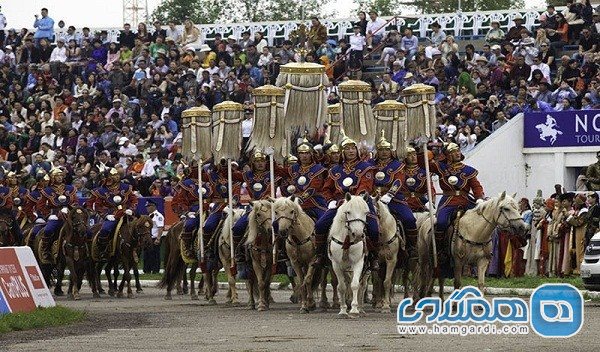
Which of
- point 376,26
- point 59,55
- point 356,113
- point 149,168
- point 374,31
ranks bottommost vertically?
point 149,168

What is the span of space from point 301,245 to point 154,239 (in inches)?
410

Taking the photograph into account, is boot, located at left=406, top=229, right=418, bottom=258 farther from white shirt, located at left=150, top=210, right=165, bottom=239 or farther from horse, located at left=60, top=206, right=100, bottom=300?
white shirt, located at left=150, top=210, right=165, bottom=239

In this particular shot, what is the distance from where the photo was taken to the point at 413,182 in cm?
2355

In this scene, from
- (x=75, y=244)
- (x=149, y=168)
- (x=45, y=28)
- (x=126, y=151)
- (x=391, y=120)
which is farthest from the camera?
(x=45, y=28)

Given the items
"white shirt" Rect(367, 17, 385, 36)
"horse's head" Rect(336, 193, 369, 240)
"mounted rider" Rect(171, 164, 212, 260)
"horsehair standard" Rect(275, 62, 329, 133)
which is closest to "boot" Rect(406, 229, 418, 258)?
"horse's head" Rect(336, 193, 369, 240)

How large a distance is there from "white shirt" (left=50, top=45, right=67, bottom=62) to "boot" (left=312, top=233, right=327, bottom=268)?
82.8 feet

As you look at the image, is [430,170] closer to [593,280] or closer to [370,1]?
[593,280]

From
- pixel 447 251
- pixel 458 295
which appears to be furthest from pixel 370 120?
pixel 458 295

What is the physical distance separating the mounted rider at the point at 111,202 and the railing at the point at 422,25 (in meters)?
14.5

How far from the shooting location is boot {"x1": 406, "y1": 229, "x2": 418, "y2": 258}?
900 inches

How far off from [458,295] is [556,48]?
16810 mm

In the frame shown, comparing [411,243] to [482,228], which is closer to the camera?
[482,228]

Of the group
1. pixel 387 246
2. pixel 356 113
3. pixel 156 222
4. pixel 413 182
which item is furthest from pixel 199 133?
pixel 156 222

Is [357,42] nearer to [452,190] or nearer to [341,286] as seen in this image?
[452,190]
